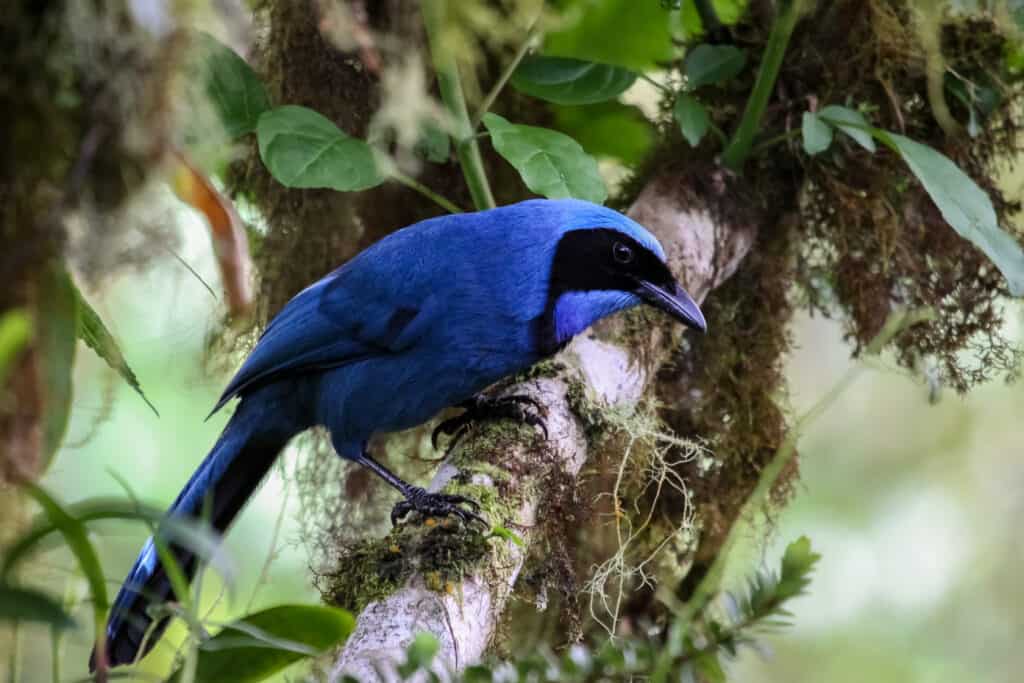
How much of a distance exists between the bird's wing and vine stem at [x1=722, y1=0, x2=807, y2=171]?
121cm

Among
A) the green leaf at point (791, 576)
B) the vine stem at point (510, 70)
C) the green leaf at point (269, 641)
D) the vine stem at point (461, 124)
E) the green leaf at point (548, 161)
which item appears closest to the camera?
the green leaf at point (791, 576)

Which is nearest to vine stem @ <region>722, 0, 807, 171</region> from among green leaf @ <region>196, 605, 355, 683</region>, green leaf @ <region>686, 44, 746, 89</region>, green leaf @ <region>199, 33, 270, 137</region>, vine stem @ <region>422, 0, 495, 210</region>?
green leaf @ <region>686, 44, 746, 89</region>

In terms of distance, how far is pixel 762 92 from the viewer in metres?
3.55

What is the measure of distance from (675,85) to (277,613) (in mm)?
2850

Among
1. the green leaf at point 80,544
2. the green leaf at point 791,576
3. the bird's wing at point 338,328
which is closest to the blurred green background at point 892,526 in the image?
the bird's wing at point 338,328

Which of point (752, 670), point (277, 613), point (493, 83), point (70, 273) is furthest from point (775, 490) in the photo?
point (752, 670)

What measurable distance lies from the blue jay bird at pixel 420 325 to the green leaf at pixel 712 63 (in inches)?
26.6

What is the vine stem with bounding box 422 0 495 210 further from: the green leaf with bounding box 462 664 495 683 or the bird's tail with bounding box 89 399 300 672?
the green leaf with bounding box 462 664 495 683

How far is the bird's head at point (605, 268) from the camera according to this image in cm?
327

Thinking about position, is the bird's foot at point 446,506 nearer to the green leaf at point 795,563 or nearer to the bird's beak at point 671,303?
the bird's beak at point 671,303

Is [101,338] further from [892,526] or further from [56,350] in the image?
[892,526]

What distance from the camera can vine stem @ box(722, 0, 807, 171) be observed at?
3.49 meters

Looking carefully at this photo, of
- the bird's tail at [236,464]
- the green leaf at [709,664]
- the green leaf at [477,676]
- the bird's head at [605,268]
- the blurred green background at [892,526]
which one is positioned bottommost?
the blurred green background at [892,526]

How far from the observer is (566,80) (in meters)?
3.65
